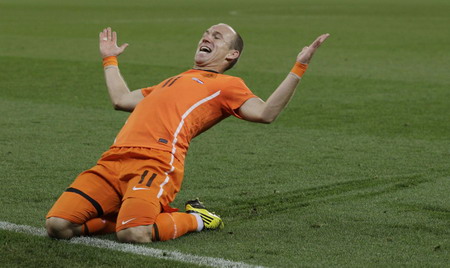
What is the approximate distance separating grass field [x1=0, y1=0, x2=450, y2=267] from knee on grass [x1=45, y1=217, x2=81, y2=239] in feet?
0.20

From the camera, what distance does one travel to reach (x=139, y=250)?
206 inches

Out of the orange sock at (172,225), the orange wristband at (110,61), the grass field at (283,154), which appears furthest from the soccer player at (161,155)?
the orange wristband at (110,61)

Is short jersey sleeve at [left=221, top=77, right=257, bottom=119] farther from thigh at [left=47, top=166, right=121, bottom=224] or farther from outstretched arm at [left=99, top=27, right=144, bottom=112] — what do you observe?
thigh at [left=47, top=166, right=121, bottom=224]

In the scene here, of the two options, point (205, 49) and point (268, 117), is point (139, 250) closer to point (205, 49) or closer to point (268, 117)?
point (268, 117)

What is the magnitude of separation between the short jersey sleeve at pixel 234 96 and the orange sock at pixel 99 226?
3.25 ft

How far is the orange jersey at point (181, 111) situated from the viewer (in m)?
5.79

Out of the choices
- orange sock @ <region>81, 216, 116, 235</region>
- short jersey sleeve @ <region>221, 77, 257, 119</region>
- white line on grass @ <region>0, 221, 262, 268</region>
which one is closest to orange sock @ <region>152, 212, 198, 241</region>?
white line on grass @ <region>0, 221, 262, 268</region>

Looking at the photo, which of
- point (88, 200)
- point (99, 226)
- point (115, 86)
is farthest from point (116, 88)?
point (99, 226)

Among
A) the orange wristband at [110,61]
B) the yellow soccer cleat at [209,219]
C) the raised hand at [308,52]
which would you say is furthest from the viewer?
the orange wristband at [110,61]

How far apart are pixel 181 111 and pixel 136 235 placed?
913 mm

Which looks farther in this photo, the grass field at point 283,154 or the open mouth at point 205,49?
the open mouth at point 205,49

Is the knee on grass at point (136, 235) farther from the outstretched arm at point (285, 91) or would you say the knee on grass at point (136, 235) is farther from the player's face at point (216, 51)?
the player's face at point (216, 51)

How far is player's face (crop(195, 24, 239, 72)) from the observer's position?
20.2 ft

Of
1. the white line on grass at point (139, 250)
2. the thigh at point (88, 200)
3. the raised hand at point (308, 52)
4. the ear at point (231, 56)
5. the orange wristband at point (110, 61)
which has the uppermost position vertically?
the raised hand at point (308, 52)
